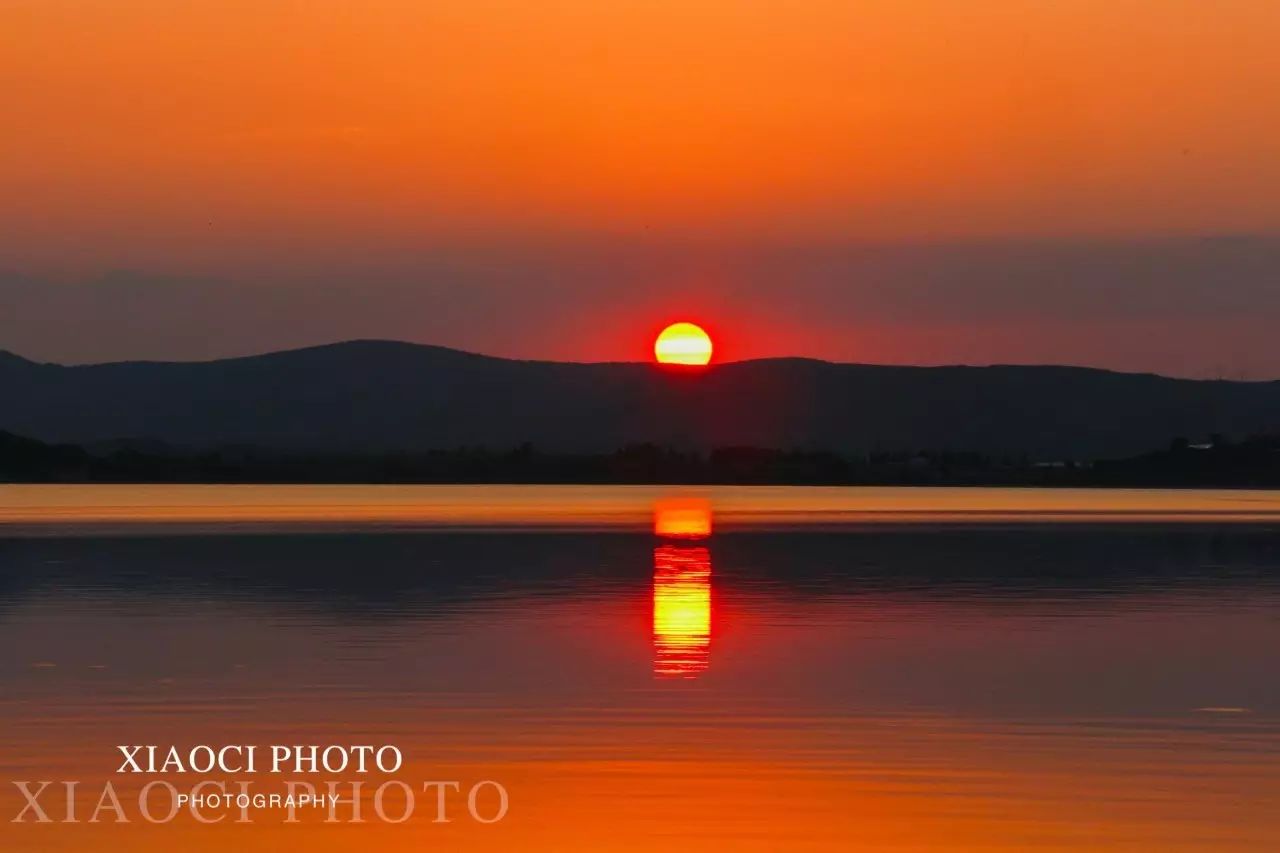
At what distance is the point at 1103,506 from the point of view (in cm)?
10631

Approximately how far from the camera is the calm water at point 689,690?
596 inches

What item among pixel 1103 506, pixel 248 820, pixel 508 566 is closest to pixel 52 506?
pixel 1103 506

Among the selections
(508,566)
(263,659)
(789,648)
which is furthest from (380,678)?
(508,566)

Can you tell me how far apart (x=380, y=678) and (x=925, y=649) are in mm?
6885

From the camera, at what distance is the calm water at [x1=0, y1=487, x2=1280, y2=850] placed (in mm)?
15141

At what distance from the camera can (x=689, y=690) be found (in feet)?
72.9

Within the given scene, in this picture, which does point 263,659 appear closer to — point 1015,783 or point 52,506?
point 1015,783

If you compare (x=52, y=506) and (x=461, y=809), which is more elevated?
(x=52, y=506)

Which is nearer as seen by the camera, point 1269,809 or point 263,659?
point 1269,809

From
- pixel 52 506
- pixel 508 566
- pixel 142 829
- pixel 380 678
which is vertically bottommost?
pixel 142 829

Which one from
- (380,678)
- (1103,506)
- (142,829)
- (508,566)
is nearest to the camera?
(142,829)

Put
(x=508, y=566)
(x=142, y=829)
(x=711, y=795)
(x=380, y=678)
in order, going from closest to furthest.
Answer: (x=142, y=829)
(x=711, y=795)
(x=380, y=678)
(x=508, y=566)

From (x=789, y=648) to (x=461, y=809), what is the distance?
11.3 m

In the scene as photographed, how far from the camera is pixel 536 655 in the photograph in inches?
1002
